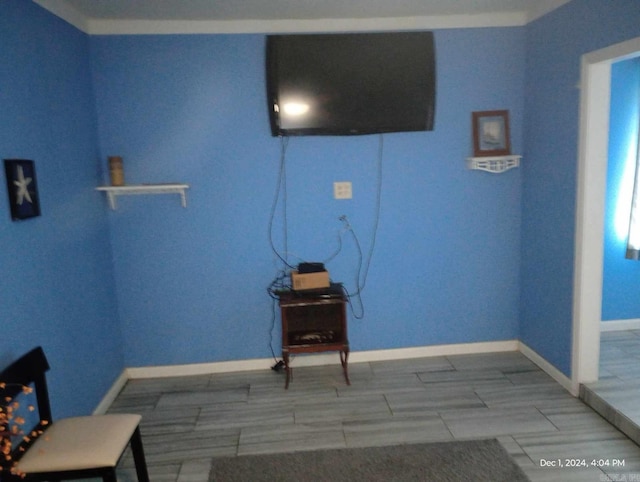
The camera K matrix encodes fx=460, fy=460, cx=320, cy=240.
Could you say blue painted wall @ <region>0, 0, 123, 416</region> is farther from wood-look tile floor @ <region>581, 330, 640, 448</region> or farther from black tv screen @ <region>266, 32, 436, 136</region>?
wood-look tile floor @ <region>581, 330, 640, 448</region>

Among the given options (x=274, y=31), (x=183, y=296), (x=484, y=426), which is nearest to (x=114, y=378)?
(x=183, y=296)

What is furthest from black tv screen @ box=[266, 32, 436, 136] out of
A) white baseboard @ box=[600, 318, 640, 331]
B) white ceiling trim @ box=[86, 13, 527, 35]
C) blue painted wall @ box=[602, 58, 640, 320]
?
white baseboard @ box=[600, 318, 640, 331]

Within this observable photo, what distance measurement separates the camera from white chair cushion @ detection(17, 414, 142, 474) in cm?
163

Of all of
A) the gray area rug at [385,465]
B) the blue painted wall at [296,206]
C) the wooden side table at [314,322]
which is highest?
the blue painted wall at [296,206]

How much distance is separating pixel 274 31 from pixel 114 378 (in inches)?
98.3

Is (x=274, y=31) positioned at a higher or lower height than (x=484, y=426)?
higher

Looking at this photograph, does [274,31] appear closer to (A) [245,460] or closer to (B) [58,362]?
(B) [58,362]

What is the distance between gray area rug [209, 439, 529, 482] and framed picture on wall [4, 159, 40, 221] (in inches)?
58.1

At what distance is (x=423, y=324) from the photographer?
3383 mm

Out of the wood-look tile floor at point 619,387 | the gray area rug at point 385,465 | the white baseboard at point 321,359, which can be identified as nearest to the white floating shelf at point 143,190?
the white baseboard at point 321,359

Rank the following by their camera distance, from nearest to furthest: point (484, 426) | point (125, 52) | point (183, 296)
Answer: point (484, 426), point (125, 52), point (183, 296)

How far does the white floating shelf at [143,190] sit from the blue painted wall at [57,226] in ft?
0.27

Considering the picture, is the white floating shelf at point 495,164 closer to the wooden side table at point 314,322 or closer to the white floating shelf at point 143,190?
the wooden side table at point 314,322

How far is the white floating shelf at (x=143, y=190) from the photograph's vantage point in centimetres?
292
